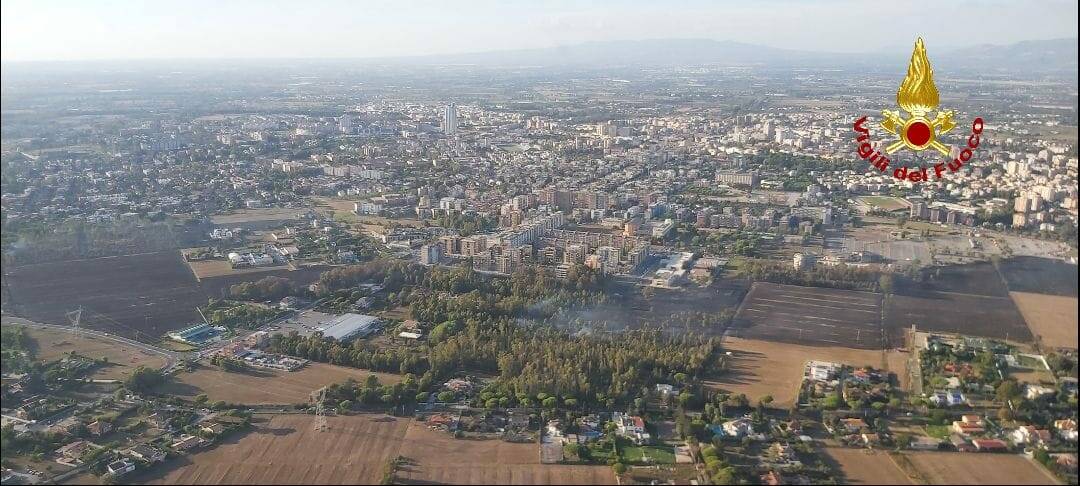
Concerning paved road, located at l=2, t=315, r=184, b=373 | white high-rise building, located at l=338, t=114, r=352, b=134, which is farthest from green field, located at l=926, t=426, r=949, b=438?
white high-rise building, located at l=338, t=114, r=352, b=134

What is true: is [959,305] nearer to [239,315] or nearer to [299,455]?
[299,455]

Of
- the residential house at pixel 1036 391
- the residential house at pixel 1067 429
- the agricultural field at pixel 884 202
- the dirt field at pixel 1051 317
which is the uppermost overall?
the dirt field at pixel 1051 317

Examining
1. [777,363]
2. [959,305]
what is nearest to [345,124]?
[777,363]

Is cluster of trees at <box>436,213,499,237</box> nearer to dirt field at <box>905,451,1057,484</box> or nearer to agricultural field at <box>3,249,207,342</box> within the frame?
agricultural field at <box>3,249,207,342</box>

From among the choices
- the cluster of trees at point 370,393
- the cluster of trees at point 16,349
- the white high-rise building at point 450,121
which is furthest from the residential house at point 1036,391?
the white high-rise building at point 450,121

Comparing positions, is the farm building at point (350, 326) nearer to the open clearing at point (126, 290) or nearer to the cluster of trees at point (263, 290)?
the cluster of trees at point (263, 290)

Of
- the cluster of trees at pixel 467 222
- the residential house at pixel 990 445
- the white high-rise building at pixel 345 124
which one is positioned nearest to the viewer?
the residential house at pixel 990 445
